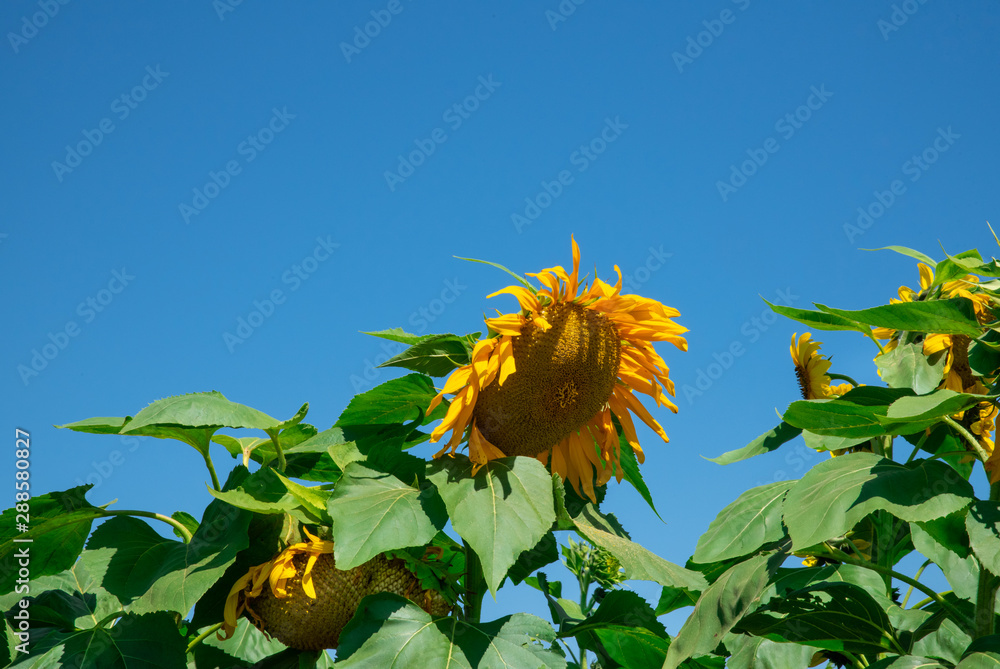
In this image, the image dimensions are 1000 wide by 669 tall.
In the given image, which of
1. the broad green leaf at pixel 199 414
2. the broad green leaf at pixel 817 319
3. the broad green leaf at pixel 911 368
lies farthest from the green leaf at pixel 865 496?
the broad green leaf at pixel 199 414

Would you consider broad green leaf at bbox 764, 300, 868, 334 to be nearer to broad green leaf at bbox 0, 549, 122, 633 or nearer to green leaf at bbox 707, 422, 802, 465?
green leaf at bbox 707, 422, 802, 465

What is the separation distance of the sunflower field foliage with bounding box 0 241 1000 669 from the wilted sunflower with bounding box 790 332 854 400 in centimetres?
164

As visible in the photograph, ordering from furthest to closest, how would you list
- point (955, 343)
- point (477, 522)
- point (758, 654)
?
point (955, 343)
point (758, 654)
point (477, 522)

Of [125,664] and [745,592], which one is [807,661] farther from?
[125,664]

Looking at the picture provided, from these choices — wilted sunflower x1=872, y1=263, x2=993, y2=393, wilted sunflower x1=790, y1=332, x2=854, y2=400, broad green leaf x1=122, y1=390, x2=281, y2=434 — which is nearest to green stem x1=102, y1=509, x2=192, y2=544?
broad green leaf x1=122, y1=390, x2=281, y2=434

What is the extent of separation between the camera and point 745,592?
2334mm

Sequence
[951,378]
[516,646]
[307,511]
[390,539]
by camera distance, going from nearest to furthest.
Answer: [390,539] → [516,646] → [307,511] → [951,378]

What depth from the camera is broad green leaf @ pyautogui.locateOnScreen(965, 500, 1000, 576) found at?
2104 mm

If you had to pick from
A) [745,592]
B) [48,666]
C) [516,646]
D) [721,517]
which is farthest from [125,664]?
[721,517]

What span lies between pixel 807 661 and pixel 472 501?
5.93 ft

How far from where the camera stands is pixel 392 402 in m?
2.30

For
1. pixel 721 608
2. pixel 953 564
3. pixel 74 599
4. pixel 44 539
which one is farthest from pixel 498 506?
pixel 953 564

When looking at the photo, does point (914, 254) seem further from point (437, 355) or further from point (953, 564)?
point (437, 355)

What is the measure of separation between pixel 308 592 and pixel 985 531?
67.2 inches
